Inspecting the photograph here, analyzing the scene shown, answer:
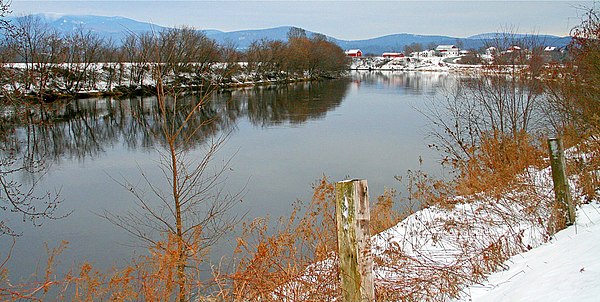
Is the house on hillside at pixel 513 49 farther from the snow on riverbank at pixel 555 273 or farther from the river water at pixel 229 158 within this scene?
the snow on riverbank at pixel 555 273

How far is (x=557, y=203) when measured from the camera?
493cm

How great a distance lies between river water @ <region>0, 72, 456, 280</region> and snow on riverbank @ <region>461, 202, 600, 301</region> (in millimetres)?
4405

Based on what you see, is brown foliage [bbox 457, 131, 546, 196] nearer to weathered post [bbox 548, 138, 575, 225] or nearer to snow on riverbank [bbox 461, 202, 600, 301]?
weathered post [bbox 548, 138, 575, 225]

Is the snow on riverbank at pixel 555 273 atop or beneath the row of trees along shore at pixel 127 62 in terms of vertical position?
beneath

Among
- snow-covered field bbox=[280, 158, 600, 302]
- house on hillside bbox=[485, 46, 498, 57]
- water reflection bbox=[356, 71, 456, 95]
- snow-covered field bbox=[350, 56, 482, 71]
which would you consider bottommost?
snow-covered field bbox=[280, 158, 600, 302]

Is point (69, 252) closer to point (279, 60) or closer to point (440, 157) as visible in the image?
point (440, 157)

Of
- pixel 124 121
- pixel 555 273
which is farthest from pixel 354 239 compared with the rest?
pixel 124 121

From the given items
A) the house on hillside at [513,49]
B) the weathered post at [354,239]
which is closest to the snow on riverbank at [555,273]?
the weathered post at [354,239]

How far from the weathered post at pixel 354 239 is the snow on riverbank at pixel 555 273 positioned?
1020 millimetres

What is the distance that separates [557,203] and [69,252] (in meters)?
6.80

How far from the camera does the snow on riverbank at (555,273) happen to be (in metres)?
2.98

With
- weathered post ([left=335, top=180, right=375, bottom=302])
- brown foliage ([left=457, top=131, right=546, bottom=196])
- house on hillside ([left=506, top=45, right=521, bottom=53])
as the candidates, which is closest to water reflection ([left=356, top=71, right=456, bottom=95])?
house on hillside ([left=506, top=45, right=521, bottom=53])

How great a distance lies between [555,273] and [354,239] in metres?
1.43

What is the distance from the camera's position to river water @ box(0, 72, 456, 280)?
27.6 feet
